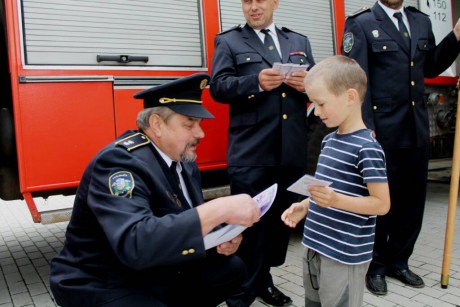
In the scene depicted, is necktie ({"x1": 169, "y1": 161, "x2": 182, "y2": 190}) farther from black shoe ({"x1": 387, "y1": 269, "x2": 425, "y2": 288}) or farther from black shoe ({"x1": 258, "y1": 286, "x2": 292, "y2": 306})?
black shoe ({"x1": 387, "y1": 269, "x2": 425, "y2": 288})

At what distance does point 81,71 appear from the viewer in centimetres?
260

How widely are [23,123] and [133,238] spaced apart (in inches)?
60.1

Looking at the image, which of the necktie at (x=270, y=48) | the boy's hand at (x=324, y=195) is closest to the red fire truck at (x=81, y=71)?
the necktie at (x=270, y=48)

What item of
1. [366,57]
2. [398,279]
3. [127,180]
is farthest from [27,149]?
[398,279]

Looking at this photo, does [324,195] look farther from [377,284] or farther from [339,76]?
[377,284]

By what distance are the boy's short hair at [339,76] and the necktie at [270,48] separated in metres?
0.80

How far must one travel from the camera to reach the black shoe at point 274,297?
256cm

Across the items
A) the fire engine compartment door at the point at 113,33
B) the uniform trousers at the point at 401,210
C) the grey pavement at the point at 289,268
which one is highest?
the fire engine compartment door at the point at 113,33

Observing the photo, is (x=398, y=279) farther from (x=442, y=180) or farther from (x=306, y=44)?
(x=442, y=180)

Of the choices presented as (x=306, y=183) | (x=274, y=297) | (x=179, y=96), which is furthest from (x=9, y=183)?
(x=306, y=183)

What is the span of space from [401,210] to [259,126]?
119cm

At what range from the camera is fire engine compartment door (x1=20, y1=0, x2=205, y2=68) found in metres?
2.50

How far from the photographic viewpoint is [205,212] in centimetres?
136

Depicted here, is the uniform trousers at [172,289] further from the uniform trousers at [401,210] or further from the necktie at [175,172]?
the uniform trousers at [401,210]
